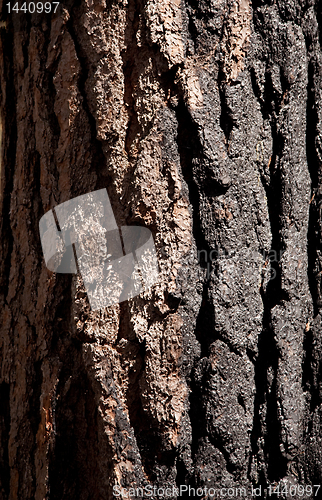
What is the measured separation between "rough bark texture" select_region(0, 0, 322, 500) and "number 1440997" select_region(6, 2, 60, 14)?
0.08 feet

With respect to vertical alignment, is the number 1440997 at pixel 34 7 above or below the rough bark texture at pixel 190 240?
above

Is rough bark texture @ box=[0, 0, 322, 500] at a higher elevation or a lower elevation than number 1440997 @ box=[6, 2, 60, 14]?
lower

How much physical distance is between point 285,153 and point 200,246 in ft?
1.01

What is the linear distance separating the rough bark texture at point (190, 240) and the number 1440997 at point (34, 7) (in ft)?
0.08

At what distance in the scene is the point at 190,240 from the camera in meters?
0.84

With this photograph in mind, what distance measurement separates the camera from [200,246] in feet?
2.77

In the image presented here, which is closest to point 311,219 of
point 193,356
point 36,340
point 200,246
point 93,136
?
point 200,246

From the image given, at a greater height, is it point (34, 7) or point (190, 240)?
point (34, 7)

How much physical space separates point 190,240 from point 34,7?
2.44 ft

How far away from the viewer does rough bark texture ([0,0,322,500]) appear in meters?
0.83

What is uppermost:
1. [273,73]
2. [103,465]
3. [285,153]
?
[273,73]

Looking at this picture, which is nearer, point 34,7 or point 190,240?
point 190,240

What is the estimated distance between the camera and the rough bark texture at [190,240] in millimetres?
830

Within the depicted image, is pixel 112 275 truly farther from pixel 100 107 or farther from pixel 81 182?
pixel 100 107
